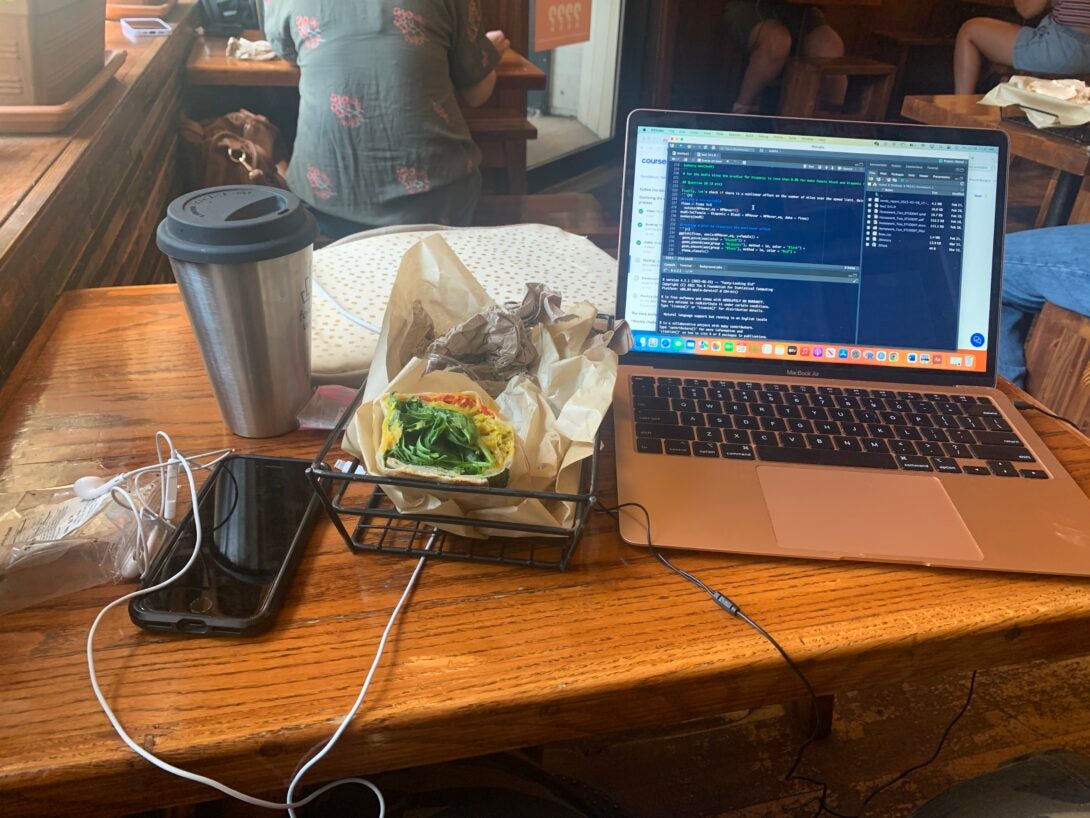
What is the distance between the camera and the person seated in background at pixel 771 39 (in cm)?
371

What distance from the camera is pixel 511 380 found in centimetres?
57

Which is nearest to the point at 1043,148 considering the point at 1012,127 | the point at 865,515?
the point at 1012,127

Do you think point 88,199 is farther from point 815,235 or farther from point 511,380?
point 815,235

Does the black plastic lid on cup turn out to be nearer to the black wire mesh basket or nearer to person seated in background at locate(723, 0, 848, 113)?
the black wire mesh basket

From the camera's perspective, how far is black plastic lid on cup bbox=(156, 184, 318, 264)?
547 millimetres

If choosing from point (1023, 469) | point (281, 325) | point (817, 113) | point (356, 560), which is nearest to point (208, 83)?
point (281, 325)

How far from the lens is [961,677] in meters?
1.32

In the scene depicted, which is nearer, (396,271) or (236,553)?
(236,553)

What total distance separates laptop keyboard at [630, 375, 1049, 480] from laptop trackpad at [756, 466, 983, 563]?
20mm

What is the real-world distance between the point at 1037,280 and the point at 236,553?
1532 millimetres

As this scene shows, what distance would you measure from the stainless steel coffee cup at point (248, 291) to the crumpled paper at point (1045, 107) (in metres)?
2.05

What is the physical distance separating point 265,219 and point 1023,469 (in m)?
0.62

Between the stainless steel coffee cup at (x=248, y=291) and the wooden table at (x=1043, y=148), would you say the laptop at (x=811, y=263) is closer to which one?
the stainless steel coffee cup at (x=248, y=291)

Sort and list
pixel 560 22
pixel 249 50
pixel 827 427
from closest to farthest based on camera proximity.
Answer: pixel 827 427, pixel 249 50, pixel 560 22
